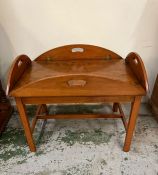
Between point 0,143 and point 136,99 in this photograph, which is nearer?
point 136,99

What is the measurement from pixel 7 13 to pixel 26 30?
180 millimetres

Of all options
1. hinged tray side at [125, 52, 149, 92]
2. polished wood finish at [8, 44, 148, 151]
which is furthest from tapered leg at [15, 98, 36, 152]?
hinged tray side at [125, 52, 149, 92]

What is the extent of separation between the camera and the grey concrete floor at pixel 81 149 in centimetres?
126

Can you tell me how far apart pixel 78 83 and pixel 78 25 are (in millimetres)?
631

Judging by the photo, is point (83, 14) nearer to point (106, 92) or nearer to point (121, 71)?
point (121, 71)

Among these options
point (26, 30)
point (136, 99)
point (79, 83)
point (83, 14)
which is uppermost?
point (83, 14)

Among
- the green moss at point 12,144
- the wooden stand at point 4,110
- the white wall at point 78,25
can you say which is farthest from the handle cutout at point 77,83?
the wooden stand at point 4,110

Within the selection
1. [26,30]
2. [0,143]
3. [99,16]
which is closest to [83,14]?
[99,16]

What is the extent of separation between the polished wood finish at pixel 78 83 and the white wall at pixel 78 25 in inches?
9.3

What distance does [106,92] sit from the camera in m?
1.04

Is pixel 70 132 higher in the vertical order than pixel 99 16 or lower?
lower

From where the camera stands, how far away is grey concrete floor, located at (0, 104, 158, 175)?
126 cm

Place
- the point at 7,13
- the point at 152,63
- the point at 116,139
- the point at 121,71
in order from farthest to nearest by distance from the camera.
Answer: the point at 152,63 < the point at 116,139 < the point at 7,13 < the point at 121,71

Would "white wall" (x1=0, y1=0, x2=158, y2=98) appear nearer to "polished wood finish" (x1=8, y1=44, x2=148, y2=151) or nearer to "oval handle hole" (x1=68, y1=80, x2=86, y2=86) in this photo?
"polished wood finish" (x1=8, y1=44, x2=148, y2=151)
